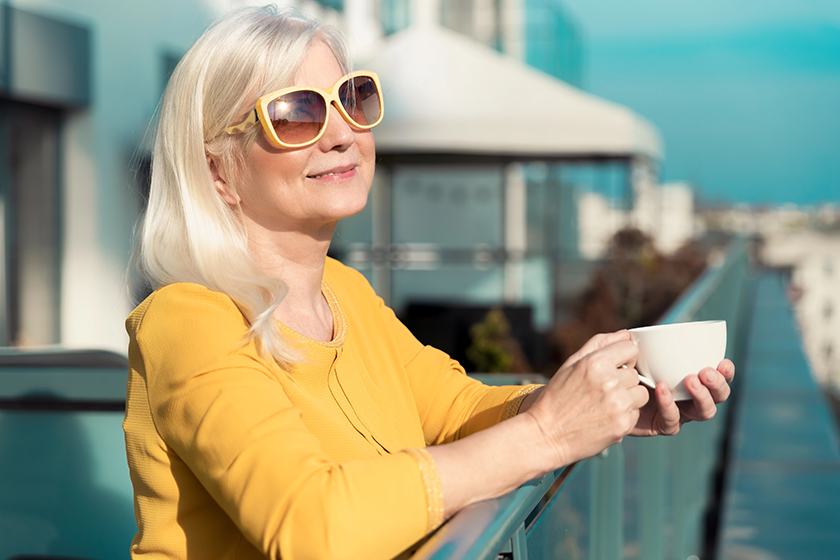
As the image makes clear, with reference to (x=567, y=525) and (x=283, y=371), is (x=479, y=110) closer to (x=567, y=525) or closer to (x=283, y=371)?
(x=567, y=525)

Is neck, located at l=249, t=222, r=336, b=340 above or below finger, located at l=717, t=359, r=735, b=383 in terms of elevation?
above

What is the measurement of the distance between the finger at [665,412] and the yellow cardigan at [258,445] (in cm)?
45

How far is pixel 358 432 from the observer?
1412 mm

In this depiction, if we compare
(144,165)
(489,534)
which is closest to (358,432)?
(489,534)

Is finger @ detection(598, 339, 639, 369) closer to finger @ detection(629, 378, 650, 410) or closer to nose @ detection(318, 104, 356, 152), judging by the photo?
finger @ detection(629, 378, 650, 410)

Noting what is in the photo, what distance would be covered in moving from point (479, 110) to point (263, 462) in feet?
17.9

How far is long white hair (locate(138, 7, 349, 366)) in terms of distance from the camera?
1.35 meters

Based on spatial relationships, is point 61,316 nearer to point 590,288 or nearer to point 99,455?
point 99,455

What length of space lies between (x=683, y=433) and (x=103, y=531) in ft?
6.63

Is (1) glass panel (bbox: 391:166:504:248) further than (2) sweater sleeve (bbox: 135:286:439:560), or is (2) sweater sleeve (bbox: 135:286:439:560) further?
(1) glass panel (bbox: 391:166:504:248)

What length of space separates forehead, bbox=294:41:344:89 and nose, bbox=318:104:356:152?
47 millimetres

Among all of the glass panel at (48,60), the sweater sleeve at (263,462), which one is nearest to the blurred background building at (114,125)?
the glass panel at (48,60)

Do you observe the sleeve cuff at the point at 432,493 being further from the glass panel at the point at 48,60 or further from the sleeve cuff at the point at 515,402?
the glass panel at the point at 48,60

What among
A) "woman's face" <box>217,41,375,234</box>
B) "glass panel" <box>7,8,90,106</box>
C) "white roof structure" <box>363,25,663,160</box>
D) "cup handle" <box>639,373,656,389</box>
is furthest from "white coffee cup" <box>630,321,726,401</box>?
"white roof structure" <box>363,25,663,160</box>
